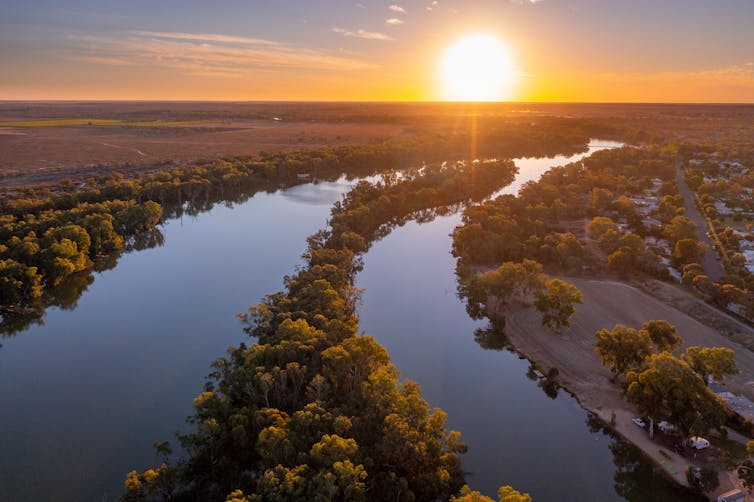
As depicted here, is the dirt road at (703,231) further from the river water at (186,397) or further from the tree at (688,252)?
the river water at (186,397)

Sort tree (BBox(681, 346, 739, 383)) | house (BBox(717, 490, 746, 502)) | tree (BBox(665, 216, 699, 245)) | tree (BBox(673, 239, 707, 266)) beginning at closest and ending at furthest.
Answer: house (BBox(717, 490, 746, 502)), tree (BBox(681, 346, 739, 383)), tree (BBox(673, 239, 707, 266)), tree (BBox(665, 216, 699, 245))

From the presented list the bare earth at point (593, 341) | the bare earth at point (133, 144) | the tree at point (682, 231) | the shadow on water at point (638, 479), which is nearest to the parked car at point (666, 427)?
the bare earth at point (593, 341)

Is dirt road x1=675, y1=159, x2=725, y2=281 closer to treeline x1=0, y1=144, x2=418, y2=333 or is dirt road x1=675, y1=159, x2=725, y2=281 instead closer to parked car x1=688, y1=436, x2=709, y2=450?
parked car x1=688, y1=436, x2=709, y2=450

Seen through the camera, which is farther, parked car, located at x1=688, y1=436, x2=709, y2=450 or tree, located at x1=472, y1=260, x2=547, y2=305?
tree, located at x1=472, y1=260, x2=547, y2=305

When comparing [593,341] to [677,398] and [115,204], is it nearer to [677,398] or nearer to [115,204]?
[677,398]

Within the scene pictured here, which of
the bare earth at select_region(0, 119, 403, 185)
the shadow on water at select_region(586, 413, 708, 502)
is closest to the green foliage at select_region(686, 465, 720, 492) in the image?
the shadow on water at select_region(586, 413, 708, 502)

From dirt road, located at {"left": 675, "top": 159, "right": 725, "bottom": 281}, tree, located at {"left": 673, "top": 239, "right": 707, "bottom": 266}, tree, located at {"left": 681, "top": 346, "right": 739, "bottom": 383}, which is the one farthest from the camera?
tree, located at {"left": 673, "top": 239, "right": 707, "bottom": 266}
